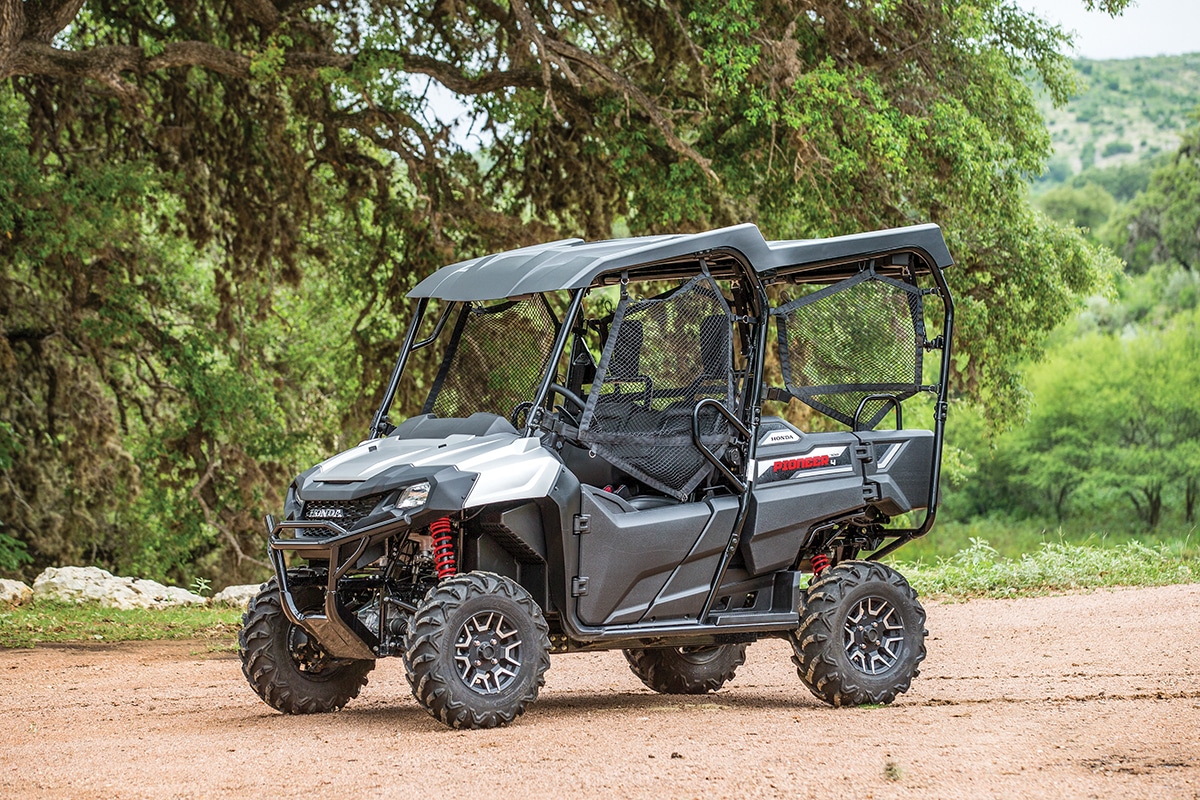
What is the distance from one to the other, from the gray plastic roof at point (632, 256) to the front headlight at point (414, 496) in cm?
121

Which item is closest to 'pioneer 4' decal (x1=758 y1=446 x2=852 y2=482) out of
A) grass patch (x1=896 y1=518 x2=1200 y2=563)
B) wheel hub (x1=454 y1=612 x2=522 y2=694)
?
wheel hub (x1=454 y1=612 x2=522 y2=694)

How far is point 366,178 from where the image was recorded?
58.6ft

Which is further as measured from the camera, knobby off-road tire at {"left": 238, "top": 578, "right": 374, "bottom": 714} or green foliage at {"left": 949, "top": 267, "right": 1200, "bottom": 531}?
green foliage at {"left": 949, "top": 267, "right": 1200, "bottom": 531}

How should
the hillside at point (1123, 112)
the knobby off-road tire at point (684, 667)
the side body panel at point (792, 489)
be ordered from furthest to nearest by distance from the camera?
the hillside at point (1123, 112), the knobby off-road tire at point (684, 667), the side body panel at point (792, 489)

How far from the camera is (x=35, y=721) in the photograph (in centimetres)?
799

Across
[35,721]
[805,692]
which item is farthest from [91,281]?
[805,692]

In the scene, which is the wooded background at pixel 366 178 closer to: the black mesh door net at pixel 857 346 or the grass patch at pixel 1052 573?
the grass patch at pixel 1052 573

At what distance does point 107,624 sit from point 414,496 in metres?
7.73

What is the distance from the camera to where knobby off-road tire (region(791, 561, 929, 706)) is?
812cm

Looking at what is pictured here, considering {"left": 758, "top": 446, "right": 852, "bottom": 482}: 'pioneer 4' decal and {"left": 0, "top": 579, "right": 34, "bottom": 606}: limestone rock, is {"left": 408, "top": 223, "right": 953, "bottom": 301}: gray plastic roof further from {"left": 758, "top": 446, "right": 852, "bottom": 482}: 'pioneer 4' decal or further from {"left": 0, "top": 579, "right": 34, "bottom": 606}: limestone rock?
{"left": 0, "top": 579, "right": 34, "bottom": 606}: limestone rock

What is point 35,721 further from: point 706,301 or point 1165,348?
point 1165,348

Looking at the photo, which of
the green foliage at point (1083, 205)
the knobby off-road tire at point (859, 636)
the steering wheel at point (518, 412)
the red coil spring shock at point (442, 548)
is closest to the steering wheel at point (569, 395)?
the steering wheel at point (518, 412)

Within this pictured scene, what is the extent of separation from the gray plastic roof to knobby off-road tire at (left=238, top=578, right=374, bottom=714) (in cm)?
187

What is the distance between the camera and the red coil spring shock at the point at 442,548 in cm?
727
